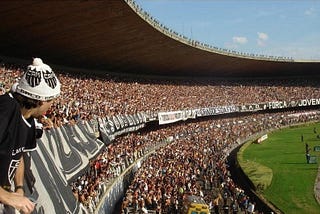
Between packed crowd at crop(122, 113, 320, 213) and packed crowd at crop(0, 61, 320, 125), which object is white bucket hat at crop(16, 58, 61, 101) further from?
packed crowd at crop(122, 113, 320, 213)

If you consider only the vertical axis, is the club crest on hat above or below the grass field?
above

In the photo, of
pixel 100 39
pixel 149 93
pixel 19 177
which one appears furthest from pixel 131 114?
pixel 19 177

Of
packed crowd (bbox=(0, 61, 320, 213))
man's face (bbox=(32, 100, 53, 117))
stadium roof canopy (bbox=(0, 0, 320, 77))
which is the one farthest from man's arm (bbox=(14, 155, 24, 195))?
stadium roof canopy (bbox=(0, 0, 320, 77))

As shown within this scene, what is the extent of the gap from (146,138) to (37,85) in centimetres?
3248

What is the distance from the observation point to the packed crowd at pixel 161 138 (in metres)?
18.2

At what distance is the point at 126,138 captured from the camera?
32.5m

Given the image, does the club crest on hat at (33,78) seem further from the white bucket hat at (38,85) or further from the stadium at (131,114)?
the stadium at (131,114)

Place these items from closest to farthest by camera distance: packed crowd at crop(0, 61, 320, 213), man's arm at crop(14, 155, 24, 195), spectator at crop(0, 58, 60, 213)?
spectator at crop(0, 58, 60, 213)
man's arm at crop(14, 155, 24, 195)
packed crowd at crop(0, 61, 320, 213)

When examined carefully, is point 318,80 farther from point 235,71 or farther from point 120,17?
point 120,17

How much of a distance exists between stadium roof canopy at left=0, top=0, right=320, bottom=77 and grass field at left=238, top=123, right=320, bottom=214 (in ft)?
42.1

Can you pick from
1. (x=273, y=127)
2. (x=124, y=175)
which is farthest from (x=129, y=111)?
(x=273, y=127)

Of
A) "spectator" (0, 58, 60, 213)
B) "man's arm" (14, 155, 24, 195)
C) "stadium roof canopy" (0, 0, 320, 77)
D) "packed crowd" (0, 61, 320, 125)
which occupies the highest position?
"stadium roof canopy" (0, 0, 320, 77)

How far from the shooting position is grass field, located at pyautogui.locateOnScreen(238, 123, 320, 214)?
22087 mm

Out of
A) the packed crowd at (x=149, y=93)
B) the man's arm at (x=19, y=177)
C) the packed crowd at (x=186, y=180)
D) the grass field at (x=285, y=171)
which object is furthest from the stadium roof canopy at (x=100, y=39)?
the man's arm at (x=19, y=177)
